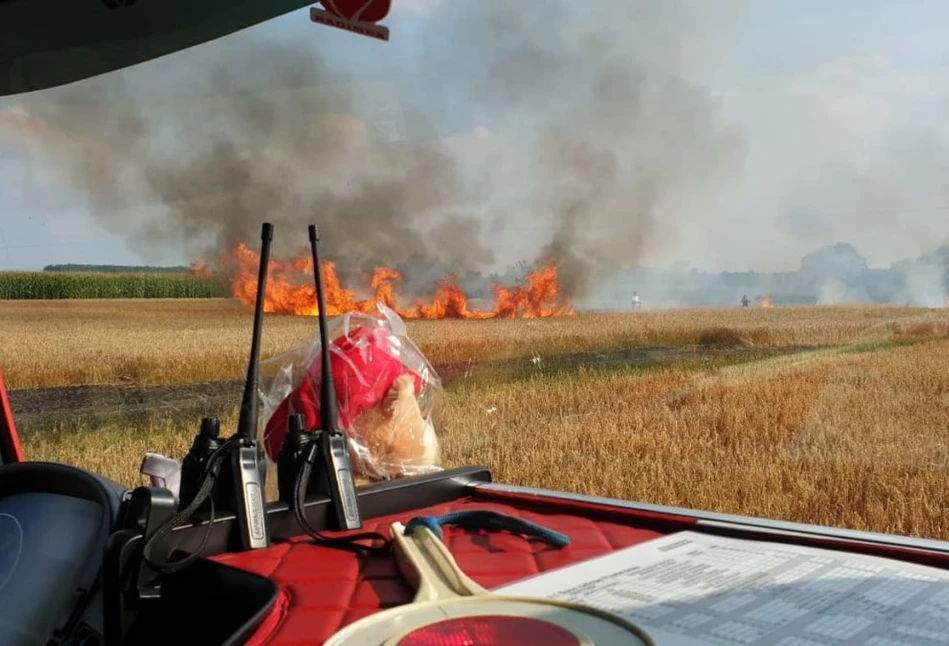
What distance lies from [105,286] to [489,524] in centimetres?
150

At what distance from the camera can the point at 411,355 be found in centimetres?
144

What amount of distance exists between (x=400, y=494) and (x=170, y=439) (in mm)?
974

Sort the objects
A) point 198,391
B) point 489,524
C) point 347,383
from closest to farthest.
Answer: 1. point 489,524
2. point 347,383
3. point 198,391

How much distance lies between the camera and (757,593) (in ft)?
2.37

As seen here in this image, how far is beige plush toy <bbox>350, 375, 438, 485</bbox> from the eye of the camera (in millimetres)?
1288

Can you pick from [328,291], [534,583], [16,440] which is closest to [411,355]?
[328,291]

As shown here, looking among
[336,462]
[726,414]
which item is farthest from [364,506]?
[726,414]

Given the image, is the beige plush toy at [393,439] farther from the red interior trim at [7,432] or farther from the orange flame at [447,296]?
the red interior trim at [7,432]

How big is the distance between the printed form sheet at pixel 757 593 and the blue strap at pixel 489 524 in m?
0.08

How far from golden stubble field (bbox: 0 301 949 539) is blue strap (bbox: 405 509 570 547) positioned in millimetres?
341

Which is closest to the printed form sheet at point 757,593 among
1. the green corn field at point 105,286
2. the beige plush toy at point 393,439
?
the beige plush toy at point 393,439

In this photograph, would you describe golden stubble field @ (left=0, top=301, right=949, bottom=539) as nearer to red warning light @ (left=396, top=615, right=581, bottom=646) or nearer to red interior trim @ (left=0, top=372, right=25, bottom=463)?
red interior trim @ (left=0, top=372, right=25, bottom=463)

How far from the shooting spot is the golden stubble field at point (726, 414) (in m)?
1.22

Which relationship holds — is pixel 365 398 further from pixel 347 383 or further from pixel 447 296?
pixel 447 296
